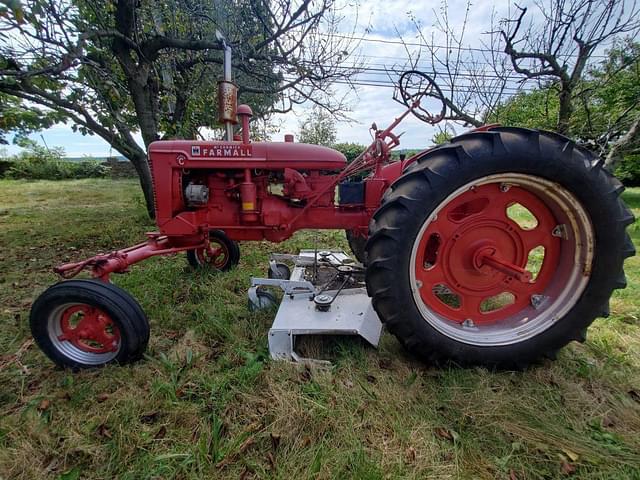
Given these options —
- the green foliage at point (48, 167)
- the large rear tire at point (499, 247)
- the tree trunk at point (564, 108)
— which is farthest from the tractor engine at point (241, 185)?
the green foliage at point (48, 167)

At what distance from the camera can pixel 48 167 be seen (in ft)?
51.1

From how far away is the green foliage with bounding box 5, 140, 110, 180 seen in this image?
15.0 m

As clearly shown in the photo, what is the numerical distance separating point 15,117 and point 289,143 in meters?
3.63

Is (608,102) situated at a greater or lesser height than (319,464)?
greater

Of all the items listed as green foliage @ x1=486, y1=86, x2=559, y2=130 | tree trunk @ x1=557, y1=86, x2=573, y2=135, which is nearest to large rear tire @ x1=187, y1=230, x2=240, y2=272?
tree trunk @ x1=557, y1=86, x2=573, y2=135

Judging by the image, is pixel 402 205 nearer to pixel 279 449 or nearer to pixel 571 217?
pixel 571 217

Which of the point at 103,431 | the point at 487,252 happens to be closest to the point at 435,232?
the point at 487,252

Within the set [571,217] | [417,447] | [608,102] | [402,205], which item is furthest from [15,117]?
[608,102]

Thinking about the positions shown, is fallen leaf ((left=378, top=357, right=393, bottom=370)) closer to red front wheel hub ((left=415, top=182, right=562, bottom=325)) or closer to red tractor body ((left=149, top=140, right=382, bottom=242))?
red front wheel hub ((left=415, top=182, right=562, bottom=325))

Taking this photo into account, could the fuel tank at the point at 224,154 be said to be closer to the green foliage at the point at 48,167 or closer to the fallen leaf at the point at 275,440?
the fallen leaf at the point at 275,440

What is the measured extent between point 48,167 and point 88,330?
18746 millimetres

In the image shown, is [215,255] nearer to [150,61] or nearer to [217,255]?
[217,255]

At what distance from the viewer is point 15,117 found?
364cm

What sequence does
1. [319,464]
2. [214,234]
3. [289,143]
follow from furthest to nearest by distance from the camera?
1. [214,234]
2. [289,143]
3. [319,464]
